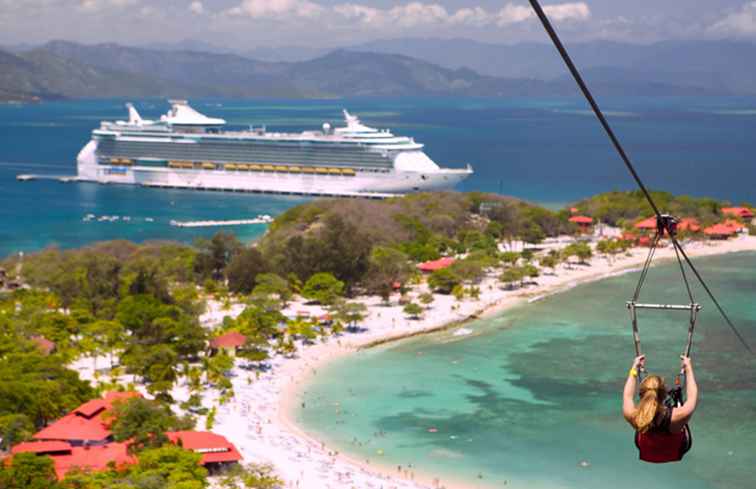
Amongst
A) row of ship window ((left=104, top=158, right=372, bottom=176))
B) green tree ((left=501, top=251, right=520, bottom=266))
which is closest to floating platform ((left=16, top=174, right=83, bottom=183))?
row of ship window ((left=104, top=158, right=372, bottom=176))

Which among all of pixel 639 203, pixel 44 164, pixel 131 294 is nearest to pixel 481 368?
pixel 131 294

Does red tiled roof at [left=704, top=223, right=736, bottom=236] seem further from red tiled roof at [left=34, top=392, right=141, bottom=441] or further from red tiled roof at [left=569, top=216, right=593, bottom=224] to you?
red tiled roof at [left=34, top=392, right=141, bottom=441]

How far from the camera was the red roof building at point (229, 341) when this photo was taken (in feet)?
83.2

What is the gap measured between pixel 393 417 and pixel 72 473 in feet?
24.5

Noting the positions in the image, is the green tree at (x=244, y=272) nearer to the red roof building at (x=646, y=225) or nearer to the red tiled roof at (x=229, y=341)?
the red tiled roof at (x=229, y=341)

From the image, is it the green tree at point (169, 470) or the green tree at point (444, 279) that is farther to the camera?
the green tree at point (444, 279)

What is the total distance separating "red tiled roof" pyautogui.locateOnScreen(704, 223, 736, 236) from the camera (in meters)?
45.4

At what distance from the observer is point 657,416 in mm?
3908

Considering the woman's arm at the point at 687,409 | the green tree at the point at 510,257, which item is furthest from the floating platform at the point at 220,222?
the woman's arm at the point at 687,409

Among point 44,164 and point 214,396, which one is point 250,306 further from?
point 44,164

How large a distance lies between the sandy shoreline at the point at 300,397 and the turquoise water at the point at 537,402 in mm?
484

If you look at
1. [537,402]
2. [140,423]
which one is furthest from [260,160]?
[140,423]

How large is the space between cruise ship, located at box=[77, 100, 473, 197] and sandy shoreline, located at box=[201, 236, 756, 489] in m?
28.9

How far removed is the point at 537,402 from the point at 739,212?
32.3m
